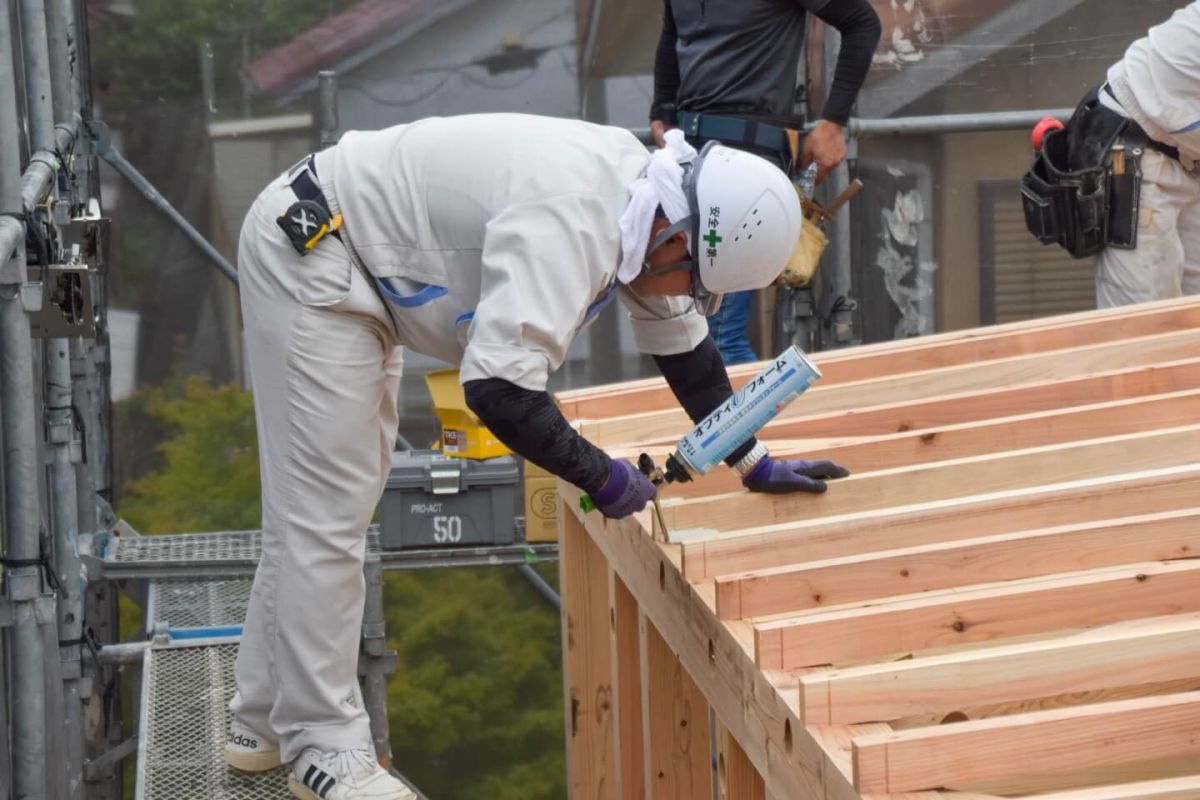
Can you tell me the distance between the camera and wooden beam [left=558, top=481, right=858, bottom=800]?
2.11 m

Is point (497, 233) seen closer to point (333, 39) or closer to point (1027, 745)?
point (1027, 745)

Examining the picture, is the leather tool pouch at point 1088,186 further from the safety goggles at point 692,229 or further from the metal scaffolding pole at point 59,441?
the metal scaffolding pole at point 59,441

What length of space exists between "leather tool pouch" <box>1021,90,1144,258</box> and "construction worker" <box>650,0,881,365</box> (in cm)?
67

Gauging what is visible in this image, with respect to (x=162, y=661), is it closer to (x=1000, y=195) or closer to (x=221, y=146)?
(x=221, y=146)

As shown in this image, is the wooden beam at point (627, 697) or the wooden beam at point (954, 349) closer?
the wooden beam at point (627, 697)

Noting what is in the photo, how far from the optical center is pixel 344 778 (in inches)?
126

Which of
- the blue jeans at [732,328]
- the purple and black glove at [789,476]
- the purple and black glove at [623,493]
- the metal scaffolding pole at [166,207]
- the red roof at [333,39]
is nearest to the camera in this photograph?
Answer: the purple and black glove at [623,493]

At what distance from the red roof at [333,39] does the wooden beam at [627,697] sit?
3.42 m

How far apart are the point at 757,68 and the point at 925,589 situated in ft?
8.99

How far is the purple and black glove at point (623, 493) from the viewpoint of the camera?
2.79 metres

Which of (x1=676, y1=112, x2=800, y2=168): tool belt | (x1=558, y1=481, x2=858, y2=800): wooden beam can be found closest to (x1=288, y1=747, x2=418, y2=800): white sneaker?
(x1=558, y1=481, x2=858, y2=800): wooden beam

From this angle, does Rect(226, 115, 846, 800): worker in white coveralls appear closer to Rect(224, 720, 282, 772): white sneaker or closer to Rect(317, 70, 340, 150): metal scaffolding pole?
Rect(224, 720, 282, 772): white sneaker

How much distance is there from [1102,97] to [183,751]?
321 cm

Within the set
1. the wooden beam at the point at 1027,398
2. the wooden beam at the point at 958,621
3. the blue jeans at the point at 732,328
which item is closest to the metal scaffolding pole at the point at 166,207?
the blue jeans at the point at 732,328
